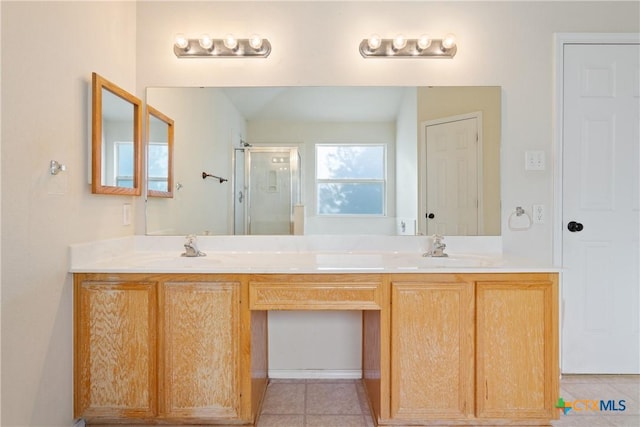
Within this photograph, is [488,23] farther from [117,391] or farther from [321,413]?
[117,391]

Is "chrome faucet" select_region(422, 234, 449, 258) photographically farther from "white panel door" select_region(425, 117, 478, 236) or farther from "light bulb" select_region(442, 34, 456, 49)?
"light bulb" select_region(442, 34, 456, 49)

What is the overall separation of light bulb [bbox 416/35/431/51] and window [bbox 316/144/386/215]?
1.88ft

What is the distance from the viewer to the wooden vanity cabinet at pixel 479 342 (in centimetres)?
161

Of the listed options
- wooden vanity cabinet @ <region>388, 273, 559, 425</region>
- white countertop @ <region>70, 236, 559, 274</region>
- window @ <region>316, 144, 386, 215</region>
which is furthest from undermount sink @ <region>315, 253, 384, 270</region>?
window @ <region>316, 144, 386, 215</region>

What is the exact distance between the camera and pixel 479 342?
5.28 feet

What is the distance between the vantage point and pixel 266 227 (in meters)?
2.16

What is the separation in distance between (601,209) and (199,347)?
230cm

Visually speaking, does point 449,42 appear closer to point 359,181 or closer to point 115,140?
point 359,181

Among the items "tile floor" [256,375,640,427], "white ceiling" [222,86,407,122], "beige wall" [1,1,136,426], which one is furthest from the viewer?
"white ceiling" [222,86,407,122]

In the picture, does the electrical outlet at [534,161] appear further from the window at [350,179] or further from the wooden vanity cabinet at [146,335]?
the wooden vanity cabinet at [146,335]

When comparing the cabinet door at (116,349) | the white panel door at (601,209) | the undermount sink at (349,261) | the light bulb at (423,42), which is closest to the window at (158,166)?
the cabinet door at (116,349)

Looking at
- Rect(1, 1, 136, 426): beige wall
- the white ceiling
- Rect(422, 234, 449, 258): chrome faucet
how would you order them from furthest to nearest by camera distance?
1. the white ceiling
2. Rect(422, 234, 449, 258): chrome faucet
3. Rect(1, 1, 136, 426): beige wall

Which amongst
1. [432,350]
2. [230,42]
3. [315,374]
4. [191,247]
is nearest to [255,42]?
[230,42]

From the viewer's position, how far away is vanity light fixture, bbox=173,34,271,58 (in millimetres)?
2057
